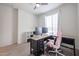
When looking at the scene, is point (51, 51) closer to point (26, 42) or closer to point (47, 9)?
point (26, 42)

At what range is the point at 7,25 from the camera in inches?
71.7

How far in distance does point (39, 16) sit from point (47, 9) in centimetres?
24

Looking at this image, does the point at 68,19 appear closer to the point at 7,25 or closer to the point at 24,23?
the point at 24,23

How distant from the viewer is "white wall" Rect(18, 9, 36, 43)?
1831 millimetres

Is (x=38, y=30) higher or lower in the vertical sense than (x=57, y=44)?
higher

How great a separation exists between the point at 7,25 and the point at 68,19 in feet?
4.28

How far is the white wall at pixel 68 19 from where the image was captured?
169cm

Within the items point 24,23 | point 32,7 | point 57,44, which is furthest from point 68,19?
point 24,23

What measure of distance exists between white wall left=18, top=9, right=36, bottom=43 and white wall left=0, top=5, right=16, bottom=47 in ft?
0.44

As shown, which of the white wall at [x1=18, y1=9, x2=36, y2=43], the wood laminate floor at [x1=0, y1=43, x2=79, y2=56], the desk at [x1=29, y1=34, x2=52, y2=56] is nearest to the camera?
the wood laminate floor at [x1=0, y1=43, x2=79, y2=56]

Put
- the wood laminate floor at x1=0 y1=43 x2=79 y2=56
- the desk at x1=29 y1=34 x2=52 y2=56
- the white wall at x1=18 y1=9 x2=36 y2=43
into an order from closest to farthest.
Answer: the wood laminate floor at x1=0 y1=43 x2=79 y2=56 → the white wall at x1=18 y1=9 x2=36 y2=43 → the desk at x1=29 y1=34 x2=52 y2=56

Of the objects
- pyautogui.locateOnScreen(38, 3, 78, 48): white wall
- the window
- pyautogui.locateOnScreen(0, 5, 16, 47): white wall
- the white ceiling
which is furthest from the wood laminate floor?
the white ceiling

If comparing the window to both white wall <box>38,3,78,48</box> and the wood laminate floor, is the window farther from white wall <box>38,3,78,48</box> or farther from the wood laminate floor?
the wood laminate floor

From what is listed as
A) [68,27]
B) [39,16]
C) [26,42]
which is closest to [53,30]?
[68,27]
